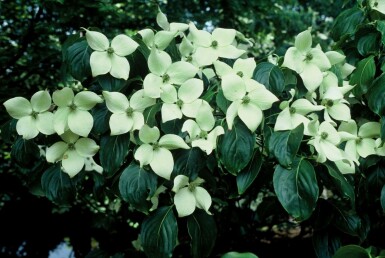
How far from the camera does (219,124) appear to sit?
3.86 feet

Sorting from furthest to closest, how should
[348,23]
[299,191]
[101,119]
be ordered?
[348,23] < [101,119] < [299,191]

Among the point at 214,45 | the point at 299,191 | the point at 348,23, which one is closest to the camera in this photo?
the point at 299,191

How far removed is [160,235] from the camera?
46.3 inches

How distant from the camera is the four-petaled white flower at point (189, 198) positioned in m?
1.16

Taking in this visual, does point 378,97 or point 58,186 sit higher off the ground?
point 378,97

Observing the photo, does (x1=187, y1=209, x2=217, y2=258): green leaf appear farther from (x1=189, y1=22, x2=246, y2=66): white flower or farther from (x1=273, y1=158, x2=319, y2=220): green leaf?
(x1=189, y1=22, x2=246, y2=66): white flower

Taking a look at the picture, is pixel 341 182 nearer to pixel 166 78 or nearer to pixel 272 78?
pixel 272 78

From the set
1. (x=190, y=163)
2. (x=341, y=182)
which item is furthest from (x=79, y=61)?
(x=341, y=182)

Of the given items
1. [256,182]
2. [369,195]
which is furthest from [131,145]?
[369,195]

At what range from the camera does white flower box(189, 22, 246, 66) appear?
1.29m

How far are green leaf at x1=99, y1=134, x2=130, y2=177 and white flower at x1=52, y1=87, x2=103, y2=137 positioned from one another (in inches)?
2.5

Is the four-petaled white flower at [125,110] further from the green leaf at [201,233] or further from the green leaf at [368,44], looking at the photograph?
the green leaf at [368,44]

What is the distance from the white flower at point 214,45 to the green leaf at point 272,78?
12 cm

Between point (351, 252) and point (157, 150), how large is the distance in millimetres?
→ 555
